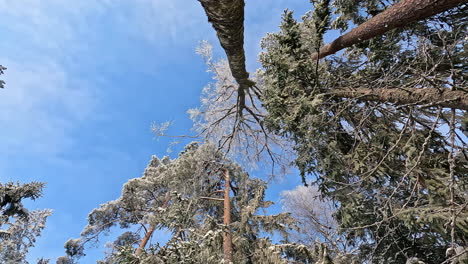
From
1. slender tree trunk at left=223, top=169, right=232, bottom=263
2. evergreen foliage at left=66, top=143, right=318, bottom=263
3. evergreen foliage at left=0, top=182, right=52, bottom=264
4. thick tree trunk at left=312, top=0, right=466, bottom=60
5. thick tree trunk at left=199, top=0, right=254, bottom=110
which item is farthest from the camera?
evergreen foliage at left=0, top=182, right=52, bottom=264

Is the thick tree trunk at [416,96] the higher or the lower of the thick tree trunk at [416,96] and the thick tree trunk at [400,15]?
the lower

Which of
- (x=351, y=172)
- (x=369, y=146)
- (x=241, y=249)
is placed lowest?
(x=241, y=249)

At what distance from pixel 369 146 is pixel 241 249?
14.6ft

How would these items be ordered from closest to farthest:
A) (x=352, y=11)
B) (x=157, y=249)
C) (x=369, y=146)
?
(x=157, y=249)
(x=369, y=146)
(x=352, y=11)

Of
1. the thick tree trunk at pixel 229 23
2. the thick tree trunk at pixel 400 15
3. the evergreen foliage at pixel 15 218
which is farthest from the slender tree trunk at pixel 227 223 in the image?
the evergreen foliage at pixel 15 218

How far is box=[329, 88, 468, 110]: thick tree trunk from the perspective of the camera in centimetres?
270

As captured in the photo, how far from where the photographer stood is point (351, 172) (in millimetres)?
4520

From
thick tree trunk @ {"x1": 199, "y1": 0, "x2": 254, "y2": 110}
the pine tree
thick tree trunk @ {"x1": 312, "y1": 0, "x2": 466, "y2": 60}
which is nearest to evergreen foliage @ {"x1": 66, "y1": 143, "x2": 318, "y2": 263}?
the pine tree

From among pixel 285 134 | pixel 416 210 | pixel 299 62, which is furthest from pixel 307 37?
pixel 416 210

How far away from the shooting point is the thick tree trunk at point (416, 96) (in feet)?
8.86

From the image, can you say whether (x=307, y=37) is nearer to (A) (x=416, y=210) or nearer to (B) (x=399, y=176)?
(B) (x=399, y=176)

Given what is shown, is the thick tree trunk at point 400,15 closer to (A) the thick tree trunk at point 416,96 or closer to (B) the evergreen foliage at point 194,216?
(A) the thick tree trunk at point 416,96

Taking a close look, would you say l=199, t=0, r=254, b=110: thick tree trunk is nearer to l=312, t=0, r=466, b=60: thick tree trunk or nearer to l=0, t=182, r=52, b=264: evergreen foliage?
l=312, t=0, r=466, b=60: thick tree trunk

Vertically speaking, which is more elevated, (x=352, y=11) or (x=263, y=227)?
(x=352, y=11)
